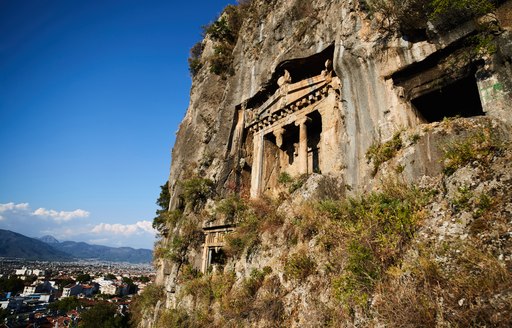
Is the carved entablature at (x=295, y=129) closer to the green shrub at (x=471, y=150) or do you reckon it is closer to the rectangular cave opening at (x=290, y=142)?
the rectangular cave opening at (x=290, y=142)

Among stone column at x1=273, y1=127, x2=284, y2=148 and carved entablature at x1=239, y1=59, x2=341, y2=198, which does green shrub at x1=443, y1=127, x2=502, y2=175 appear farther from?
stone column at x1=273, y1=127, x2=284, y2=148

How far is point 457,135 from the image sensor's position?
611 cm

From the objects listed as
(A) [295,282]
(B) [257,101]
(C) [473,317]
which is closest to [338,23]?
(B) [257,101]

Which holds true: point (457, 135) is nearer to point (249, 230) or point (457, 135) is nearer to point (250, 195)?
point (249, 230)

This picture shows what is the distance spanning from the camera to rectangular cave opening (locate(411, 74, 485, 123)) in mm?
8553

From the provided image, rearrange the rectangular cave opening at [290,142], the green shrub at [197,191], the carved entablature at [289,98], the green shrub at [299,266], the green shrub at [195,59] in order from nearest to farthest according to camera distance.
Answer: the green shrub at [299,266] → the carved entablature at [289,98] → the green shrub at [197,191] → the rectangular cave opening at [290,142] → the green shrub at [195,59]

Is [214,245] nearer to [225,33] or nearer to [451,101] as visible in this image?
[451,101]

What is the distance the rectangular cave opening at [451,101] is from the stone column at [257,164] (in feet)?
28.5

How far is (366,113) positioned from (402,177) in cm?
354

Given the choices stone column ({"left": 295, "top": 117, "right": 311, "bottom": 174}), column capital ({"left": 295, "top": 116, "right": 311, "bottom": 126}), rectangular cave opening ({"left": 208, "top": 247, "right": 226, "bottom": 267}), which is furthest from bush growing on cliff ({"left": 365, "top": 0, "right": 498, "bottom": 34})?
rectangular cave opening ({"left": 208, "top": 247, "right": 226, "bottom": 267})

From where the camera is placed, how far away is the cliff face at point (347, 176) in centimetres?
409

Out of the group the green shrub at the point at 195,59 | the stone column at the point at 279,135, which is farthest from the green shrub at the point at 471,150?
the green shrub at the point at 195,59

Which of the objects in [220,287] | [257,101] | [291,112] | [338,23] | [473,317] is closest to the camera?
[473,317]

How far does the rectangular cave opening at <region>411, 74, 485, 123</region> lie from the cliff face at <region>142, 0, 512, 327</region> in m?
0.06
